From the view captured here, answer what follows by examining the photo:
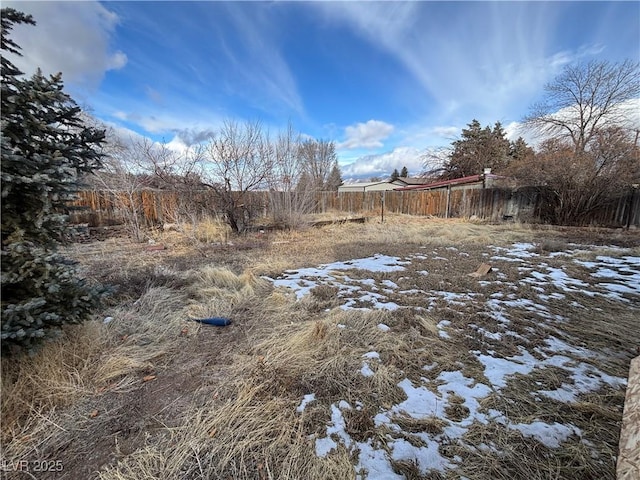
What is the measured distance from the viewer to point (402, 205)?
15117 millimetres

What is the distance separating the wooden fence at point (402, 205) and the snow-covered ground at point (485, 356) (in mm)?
5092

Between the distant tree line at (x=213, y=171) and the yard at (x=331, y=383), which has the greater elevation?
the distant tree line at (x=213, y=171)

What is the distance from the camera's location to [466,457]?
135cm

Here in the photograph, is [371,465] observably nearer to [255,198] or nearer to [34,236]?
[34,236]

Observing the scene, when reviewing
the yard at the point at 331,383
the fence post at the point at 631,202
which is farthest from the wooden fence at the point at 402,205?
the yard at the point at 331,383

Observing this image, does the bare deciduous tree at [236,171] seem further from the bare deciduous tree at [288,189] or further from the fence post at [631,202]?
the fence post at [631,202]

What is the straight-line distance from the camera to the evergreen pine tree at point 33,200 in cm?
148

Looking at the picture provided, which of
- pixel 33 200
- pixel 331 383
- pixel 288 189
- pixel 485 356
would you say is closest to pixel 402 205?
pixel 288 189

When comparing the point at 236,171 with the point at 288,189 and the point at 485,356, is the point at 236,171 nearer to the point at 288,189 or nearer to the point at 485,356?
the point at 288,189

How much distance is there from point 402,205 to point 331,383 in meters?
14.3

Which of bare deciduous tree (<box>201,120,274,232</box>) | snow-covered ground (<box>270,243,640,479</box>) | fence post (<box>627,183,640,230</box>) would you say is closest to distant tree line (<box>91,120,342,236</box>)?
bare deciduous tree (<box>201,120,274,232</box>)

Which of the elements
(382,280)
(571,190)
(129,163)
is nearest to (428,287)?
(382,280)

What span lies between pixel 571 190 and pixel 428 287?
30.0 feet

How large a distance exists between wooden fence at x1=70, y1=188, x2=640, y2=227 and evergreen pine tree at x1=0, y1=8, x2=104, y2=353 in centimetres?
560
